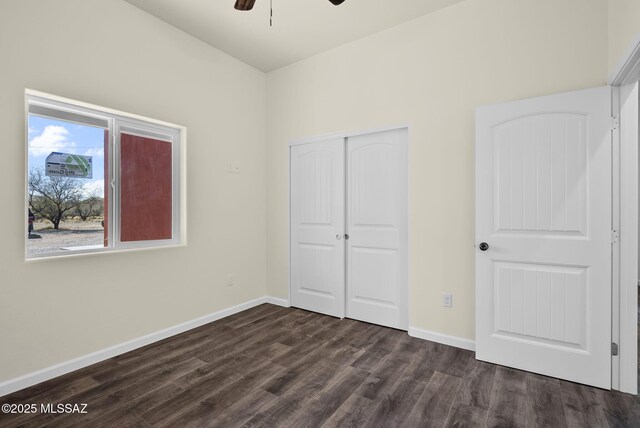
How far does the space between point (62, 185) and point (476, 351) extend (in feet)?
11.7

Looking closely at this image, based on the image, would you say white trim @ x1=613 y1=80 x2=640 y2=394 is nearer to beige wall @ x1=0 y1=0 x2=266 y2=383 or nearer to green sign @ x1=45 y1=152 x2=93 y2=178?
beige wall @ x1=0 y1=0 x2=266 y2=383

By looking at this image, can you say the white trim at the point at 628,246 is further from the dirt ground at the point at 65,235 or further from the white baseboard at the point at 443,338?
the dirt ground at the point at 65,235

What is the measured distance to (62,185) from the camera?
253cm

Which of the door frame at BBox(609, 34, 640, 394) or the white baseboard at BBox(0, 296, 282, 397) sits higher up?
the door frame at BBox(609, 34, 640, 394)

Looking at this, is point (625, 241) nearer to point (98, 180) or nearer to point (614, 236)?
point (614, 236)

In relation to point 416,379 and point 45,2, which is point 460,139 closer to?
point 416,379

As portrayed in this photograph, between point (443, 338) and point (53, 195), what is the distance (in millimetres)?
3454

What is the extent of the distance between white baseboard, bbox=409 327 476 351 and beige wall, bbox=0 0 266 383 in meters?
2.03

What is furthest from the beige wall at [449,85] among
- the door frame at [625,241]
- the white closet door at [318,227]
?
the white closet door at [318,227]

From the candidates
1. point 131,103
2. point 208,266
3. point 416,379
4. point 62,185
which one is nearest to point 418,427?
point 416,379

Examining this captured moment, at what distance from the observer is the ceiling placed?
2.82 m

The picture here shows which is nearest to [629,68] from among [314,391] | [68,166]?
[314,391]

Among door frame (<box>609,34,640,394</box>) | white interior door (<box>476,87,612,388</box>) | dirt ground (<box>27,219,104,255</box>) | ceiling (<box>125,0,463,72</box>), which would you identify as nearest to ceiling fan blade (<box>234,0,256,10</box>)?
ceiling (<box>125,0,463,72</box>)

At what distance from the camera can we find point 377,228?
3.39 m
